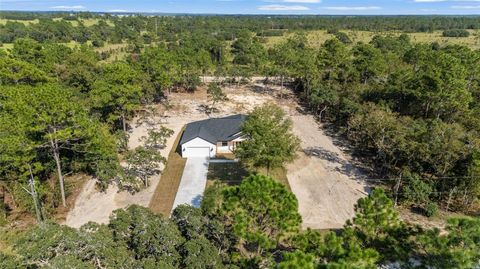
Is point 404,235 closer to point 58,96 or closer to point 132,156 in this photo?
point 132,156

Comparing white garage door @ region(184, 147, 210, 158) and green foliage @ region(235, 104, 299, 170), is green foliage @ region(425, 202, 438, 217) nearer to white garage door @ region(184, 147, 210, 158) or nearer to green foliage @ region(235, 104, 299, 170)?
green foliage @ region(235, 104, 299, 170)

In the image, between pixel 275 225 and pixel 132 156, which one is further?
pixel 132 156

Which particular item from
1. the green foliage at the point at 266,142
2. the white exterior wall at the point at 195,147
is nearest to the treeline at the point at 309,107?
the white exterior wall at the point at 195,147

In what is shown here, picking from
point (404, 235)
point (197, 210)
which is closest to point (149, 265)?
point (197, 210)

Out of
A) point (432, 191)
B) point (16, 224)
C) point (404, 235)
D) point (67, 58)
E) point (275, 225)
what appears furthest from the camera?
point (67, 58)

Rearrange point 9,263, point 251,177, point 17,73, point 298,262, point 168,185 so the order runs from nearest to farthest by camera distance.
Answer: point 298,262, point 9,263, point 251,177, point 168,185, point 17,73

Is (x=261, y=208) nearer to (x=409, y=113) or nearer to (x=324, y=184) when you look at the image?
(x=324, y=184)

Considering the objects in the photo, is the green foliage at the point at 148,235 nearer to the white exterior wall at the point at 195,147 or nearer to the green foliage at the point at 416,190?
the green foliage at the point at 416,190

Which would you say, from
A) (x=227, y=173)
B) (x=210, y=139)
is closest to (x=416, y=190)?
(x=227, y=173)

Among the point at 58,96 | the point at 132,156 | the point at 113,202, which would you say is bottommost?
the point at 113,202
